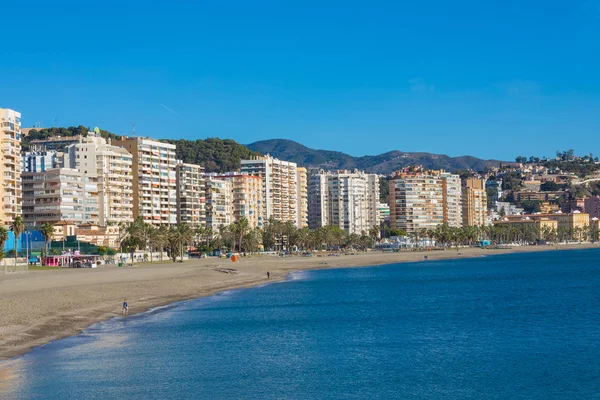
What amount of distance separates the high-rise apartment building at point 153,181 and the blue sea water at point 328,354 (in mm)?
98489

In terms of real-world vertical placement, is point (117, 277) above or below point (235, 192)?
below

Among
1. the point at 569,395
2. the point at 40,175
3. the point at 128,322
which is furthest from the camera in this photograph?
the point at 40,175

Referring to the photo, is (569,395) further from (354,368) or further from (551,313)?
(551,313)

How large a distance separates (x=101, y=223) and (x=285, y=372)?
120149 millimetres

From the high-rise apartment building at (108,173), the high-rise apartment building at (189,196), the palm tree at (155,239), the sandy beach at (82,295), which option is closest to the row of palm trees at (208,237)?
the palm tree at (155,239)

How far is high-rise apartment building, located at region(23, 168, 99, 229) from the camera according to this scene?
458 ft

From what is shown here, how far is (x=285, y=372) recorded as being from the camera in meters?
35.2

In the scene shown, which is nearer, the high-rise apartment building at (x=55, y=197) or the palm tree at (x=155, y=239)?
the palm tree at (x=155, y=239)

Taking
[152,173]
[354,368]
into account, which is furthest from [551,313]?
[152,173]

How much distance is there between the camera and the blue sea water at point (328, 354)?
3153 cm

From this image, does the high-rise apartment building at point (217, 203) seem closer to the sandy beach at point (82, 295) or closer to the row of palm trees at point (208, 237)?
the row of palm trees at point (208, 237)

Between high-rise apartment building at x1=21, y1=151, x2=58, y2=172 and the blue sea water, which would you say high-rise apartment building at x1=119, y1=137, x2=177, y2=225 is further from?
the blue sea water

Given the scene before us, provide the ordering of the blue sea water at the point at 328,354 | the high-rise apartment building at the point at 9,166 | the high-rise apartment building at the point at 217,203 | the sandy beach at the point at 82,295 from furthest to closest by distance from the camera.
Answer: the high-rise apartment building at the point at 217,203
the high-rise apartment building at the point at 9,166
the sandy beach at the point at 82,295
the blue sea water at the point at 328,354

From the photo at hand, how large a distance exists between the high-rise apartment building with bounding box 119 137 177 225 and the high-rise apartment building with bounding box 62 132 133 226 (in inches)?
65.5
